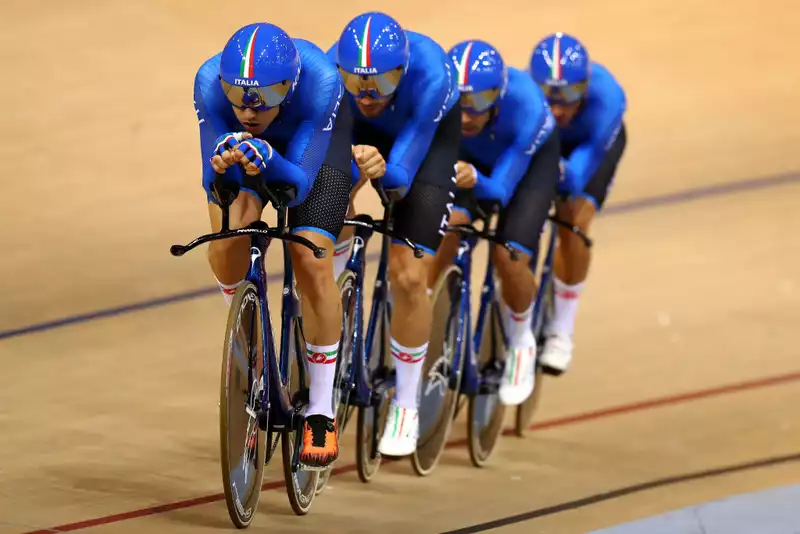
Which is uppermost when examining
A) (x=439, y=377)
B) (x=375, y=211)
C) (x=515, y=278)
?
(x=515, y=278)

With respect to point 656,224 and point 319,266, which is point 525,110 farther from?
point 656,224

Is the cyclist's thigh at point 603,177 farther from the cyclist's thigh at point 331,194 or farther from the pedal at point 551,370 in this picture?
the cyclist's thigh at point 331,194

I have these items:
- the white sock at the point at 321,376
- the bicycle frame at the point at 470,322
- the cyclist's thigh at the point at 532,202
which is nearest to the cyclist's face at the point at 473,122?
the cyclist's thigh at the point at 532,202

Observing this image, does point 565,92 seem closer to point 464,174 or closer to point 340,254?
point 464,174

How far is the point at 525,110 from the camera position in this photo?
206 inches

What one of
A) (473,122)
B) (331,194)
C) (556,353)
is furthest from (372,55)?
(556,353)

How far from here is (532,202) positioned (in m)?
5.36

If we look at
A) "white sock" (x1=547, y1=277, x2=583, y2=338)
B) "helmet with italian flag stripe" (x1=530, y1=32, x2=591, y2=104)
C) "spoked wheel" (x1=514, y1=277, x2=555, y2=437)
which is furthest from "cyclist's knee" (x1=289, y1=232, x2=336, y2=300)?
"white sock" (x1=547, y1=277, x2=583, y2=338)

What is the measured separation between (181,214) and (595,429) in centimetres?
262

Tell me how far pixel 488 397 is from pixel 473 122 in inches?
43.8

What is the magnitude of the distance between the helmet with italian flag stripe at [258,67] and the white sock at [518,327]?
6.15 feet

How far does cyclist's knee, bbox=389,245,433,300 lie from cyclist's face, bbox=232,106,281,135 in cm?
80

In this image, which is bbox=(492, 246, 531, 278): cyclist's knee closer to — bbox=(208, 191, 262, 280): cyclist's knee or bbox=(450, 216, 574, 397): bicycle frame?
bbox=(450, 216, 574, 397): bicycle frame

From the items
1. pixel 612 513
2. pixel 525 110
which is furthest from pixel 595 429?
pixel 525 110
